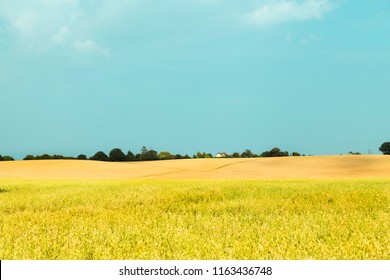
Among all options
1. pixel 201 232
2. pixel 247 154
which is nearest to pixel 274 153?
pixel 247 154

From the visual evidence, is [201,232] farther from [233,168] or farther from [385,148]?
[385,148]

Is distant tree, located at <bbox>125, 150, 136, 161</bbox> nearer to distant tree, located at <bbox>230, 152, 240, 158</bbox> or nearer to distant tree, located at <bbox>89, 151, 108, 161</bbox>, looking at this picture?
distant tree, located at <bbox>89, 151, 108, 161</bbox>

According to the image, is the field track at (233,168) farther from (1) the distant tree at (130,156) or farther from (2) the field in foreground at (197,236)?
(2) the field in foreground at (197,236)

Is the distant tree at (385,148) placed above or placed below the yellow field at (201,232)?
above

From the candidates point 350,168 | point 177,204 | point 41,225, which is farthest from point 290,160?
point 41,225

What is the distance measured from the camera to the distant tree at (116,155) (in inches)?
2781

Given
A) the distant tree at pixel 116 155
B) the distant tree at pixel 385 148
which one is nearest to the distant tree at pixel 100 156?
the distant tree at pixel 116 155

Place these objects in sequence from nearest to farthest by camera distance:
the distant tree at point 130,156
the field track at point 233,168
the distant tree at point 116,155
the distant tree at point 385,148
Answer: the field track at point 233,168 < the distant tree at point 116,155 < the distant tree at point 130,156 < the distant tree at point 385,148

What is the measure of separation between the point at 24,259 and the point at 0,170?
49.3 meters

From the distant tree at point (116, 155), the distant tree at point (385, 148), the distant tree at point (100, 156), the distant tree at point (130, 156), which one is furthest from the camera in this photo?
the distant tree at point (385, 148)

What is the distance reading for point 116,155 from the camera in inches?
2783

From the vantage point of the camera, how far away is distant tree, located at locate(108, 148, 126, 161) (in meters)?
70.6

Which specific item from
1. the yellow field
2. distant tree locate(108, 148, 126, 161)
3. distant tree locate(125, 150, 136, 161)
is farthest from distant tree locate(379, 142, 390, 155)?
the yellow field

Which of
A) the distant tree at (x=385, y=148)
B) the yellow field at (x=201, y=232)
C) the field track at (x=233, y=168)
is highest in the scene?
the distant tree at (x=385, y=148)
